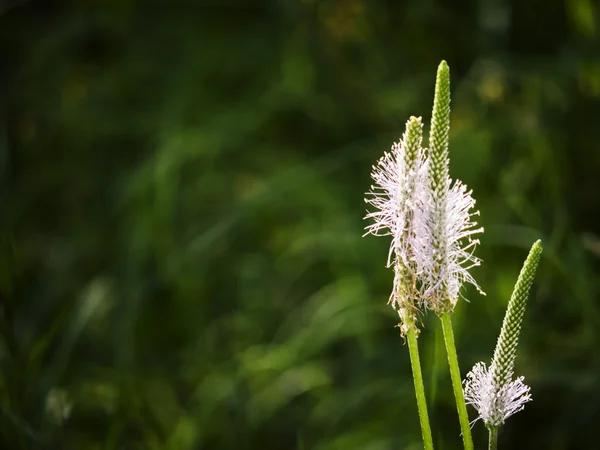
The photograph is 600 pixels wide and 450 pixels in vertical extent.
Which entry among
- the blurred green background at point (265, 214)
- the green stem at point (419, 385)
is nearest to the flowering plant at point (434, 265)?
the green stem at point (419, 385)

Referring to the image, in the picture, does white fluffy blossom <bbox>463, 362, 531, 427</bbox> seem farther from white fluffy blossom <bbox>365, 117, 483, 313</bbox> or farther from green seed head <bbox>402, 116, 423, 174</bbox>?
green seed head <bbox>402, 116, 423, 174</bbox>

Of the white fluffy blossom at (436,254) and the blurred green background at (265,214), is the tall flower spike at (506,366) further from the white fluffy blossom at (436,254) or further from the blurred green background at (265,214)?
the blurred green background at (265,214)

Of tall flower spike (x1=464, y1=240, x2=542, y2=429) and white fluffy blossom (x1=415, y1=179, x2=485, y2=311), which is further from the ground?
white fluffy blossom (x1=415, y1=179, x2=485, y2=311)

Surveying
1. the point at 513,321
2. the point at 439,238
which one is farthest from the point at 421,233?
the point at 513,321

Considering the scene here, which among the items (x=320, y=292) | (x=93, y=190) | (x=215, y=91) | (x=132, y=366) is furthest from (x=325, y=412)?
(x=215, y=91)

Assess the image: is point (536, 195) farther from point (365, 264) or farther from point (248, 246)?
point (248, 246)

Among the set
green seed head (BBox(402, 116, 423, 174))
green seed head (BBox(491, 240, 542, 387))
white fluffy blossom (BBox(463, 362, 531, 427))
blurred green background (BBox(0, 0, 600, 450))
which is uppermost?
blurred green background (BBox(0, 0, 600, 450))

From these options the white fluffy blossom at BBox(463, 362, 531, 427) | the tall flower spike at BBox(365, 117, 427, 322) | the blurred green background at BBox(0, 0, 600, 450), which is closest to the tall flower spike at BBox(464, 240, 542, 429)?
the white fluffy blossom at BBox(463, 362, 531, 427)
